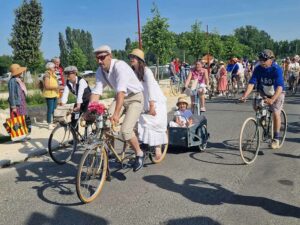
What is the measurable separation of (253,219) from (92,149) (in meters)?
2.09

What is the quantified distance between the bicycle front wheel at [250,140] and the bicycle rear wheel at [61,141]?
304cm

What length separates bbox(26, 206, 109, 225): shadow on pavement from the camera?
4.18 m

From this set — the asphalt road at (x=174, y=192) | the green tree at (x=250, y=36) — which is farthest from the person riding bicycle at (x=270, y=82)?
the green tree at (x=250, y=36)

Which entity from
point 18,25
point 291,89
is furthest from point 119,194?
point 18,25

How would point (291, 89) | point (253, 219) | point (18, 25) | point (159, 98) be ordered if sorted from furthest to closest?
point (18, 25) < point (291, 89) < point (159, 98) < point (253, 219)

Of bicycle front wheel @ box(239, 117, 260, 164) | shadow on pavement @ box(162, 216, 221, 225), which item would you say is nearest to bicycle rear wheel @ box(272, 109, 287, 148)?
bicycle front wheel @ box(239, 117, 260, 164)

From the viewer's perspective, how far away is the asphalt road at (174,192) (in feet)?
13.9

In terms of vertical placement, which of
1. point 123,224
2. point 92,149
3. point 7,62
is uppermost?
point 7,62

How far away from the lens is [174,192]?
5004mm

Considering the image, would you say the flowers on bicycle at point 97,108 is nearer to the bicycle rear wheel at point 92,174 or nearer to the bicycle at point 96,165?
the bicycle at point 96,165

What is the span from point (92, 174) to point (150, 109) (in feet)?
5.49

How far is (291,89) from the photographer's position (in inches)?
758

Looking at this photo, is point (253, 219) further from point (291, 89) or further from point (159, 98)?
point (291, 89)

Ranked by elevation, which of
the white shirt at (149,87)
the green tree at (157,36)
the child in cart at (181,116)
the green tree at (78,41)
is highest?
the green tree at (78,41)
